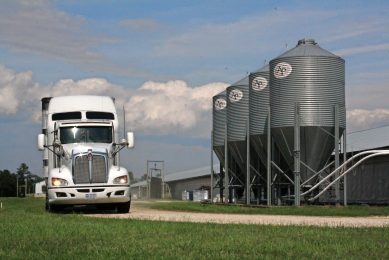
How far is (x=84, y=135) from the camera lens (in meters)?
22.8

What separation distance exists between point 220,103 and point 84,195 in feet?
86.1

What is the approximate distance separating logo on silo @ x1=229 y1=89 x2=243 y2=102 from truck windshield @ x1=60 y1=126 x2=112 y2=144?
21084 mm

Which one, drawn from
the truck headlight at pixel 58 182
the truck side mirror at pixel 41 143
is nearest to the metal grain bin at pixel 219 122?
the truck side mirror at pixel 41 143

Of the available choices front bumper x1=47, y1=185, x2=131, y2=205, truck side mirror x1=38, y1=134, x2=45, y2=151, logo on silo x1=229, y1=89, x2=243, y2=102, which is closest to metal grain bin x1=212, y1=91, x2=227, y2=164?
logo on silo x1=229, y1=89, x2=243, y2=102

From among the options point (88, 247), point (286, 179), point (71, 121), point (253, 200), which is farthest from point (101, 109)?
point (253, 200)

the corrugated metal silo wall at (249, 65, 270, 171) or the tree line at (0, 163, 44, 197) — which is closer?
the corrugated metal silo wall at (249, 65, 270, 171)

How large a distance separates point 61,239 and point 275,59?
87.3 ft

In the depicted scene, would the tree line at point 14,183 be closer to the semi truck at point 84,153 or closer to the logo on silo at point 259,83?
the logo on silo at point 259,83

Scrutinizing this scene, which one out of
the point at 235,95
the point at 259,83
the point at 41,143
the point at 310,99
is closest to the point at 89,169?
the point at 41,143

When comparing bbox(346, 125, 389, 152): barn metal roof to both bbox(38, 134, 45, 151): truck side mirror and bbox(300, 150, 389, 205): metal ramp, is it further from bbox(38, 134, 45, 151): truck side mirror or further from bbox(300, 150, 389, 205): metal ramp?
bbox(38, 134, 45, 151): truck side mirror

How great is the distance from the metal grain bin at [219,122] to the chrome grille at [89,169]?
78.5 ft

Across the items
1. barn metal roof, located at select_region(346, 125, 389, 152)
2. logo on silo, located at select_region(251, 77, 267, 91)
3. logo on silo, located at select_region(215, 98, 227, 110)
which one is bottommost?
barn metal roof, located at select_region(346, 125, 389, 152)

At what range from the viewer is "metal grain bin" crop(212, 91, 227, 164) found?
152 ft

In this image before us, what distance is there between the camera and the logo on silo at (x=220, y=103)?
47.0 m
